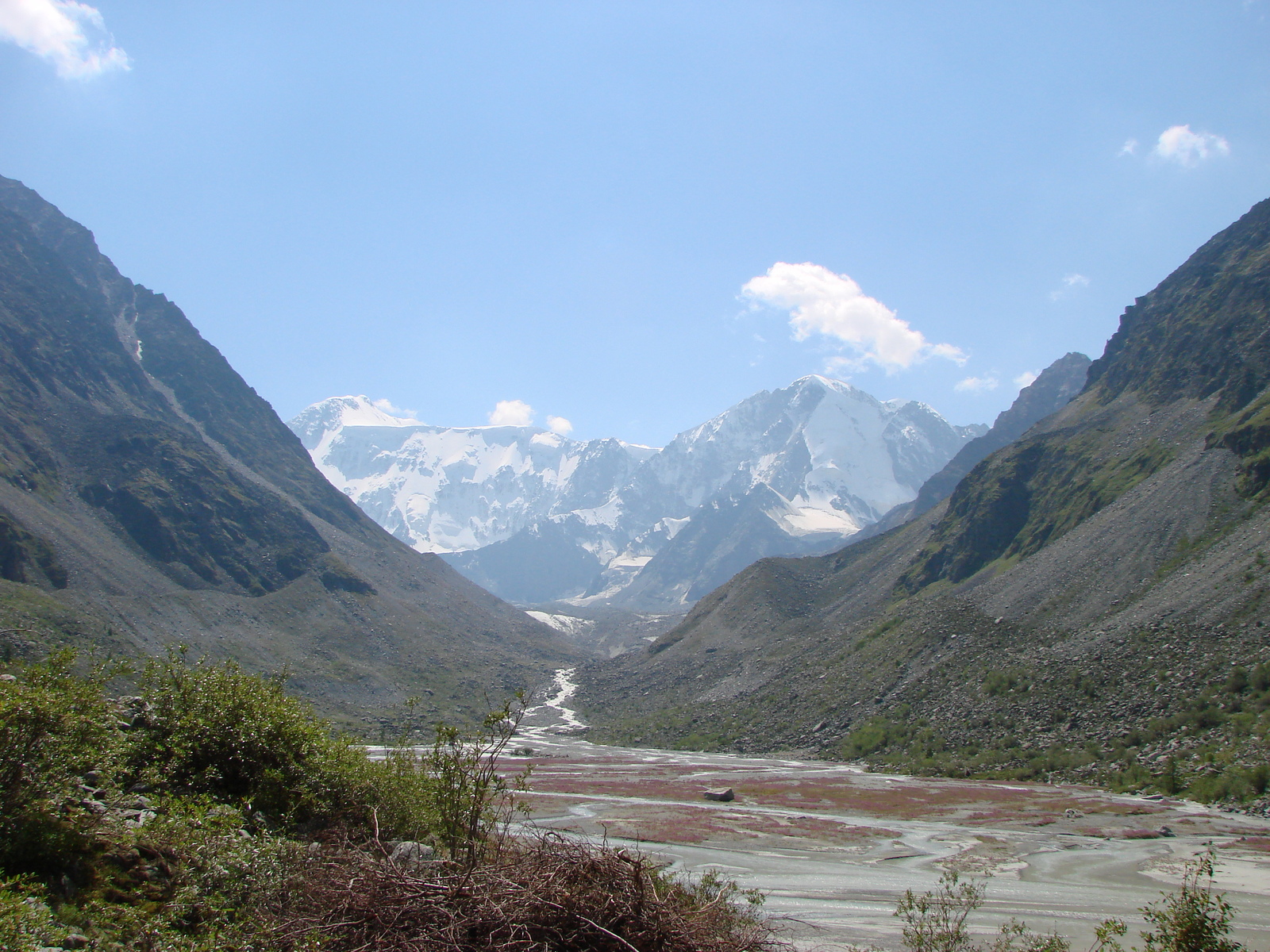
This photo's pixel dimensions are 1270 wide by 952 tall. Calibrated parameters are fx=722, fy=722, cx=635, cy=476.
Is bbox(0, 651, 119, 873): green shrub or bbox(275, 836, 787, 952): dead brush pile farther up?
bbox(0, 651, 119, 873): green shrub

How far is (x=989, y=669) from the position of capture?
73438 mm

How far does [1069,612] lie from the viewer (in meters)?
76.1

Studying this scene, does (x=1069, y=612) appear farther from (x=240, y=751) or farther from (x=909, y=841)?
(x=240, y=751)

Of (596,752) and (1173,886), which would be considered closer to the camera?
(1173,886)

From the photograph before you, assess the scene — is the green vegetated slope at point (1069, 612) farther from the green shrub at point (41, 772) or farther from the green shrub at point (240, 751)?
the green shrub at point (41, 772)

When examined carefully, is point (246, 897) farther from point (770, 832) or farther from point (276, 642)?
point (276, 642)

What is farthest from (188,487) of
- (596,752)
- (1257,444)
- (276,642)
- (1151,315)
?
(1151,315)

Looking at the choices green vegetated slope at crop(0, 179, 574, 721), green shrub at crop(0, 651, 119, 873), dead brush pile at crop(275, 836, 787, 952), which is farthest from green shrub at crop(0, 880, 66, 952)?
green vegetated slope at crop(0, 179, 574, 721)

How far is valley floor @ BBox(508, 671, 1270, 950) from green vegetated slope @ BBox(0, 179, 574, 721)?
74440mm

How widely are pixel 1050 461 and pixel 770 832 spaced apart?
383ft

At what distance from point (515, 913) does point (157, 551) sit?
15300cm

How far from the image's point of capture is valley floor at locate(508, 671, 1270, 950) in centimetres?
2272

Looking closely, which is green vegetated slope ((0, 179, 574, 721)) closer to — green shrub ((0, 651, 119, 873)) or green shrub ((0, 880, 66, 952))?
green shrub ((0, 651, 119, 873))

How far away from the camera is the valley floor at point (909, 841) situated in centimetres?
2272
